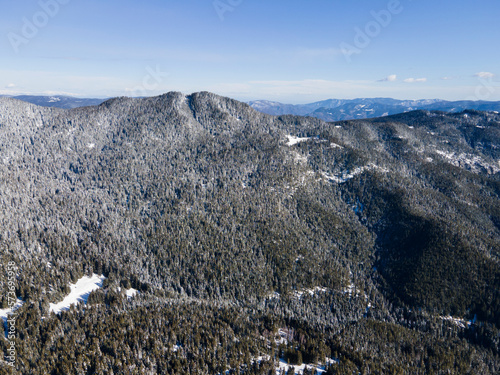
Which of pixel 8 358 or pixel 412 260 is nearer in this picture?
pixel 8 358

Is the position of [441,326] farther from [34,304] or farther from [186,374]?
[34,304]

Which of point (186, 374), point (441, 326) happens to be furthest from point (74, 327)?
point (441, 326)

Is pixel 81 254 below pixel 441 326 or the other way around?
the other way around

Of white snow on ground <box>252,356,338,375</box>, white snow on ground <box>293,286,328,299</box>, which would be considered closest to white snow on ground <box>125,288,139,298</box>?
white snow on ground <box>252,356,338,375</box>

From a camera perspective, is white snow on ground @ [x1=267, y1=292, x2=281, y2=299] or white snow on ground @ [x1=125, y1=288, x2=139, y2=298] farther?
white snow on ground @ [x1=267, y1=292, x2=281, y2=299]

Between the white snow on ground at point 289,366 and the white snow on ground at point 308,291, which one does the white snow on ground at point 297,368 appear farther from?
the white snow on ground at point 308,291

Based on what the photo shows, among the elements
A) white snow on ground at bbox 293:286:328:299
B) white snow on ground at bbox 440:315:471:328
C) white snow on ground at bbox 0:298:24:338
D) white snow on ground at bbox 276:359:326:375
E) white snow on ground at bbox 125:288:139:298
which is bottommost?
white snow on ground at bbox 440:315:471:328

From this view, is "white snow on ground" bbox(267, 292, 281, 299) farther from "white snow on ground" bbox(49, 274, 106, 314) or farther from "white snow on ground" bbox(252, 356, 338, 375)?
"white snow on ground" bbox(49, 274, 106, 314)

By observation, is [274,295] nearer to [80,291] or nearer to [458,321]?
[80,291]
